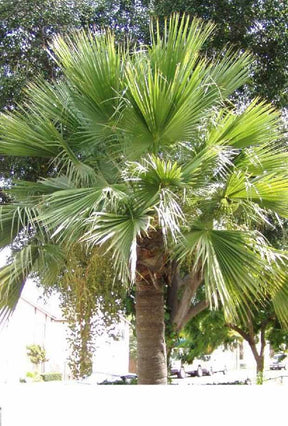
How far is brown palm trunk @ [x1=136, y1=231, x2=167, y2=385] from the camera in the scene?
6233 millimetres

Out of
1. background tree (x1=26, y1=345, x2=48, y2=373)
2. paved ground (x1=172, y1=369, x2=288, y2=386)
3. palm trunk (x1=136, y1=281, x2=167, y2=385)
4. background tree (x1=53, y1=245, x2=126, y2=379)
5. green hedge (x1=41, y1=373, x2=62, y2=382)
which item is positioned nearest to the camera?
background tree (x1=53, y1=245, x2=126, y2=379)

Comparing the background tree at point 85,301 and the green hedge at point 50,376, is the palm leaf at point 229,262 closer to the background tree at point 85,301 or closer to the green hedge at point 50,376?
the background tree at point 85,301

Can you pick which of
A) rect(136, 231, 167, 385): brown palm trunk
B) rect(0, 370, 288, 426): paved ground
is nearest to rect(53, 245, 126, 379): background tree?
rect(136, 231, 167, 385): brown palm trunk

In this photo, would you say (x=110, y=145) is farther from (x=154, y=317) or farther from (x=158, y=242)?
(x=154, y=317)

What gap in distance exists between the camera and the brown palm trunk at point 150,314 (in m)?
6.23

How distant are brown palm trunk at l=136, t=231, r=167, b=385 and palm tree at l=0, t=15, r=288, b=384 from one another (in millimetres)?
14

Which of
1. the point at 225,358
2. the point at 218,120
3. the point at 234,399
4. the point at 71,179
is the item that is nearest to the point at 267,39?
the point at 218,120

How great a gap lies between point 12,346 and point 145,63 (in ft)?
77.9

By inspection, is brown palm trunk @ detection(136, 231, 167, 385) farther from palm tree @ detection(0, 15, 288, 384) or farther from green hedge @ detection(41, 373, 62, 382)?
green hedge @ detection(41, 373, 62, 382)

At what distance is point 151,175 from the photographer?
17.6 ft

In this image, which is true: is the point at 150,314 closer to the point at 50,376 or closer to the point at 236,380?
the point at 236,380

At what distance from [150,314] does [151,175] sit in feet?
6.64

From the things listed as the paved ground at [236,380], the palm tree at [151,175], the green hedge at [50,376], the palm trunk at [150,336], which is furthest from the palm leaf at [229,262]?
the green hedge at [50,376]

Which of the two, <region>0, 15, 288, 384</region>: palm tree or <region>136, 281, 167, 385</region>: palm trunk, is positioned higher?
<region>0, 15, 288, 384</region>: palm tree
